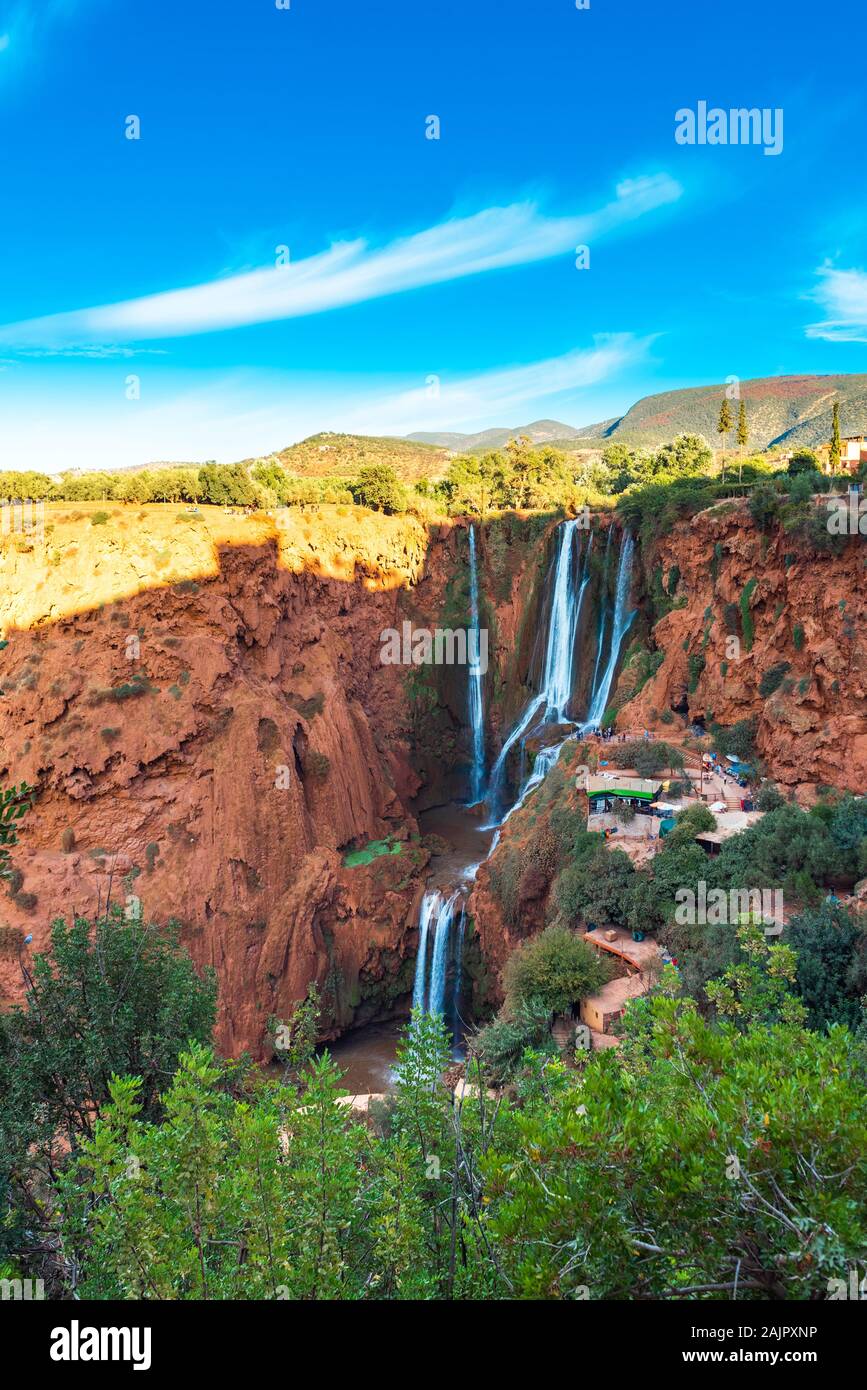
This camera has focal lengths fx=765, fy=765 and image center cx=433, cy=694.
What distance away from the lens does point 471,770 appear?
118 feet

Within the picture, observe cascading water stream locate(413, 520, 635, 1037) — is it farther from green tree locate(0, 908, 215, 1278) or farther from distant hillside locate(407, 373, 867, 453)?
distant hillside locate(407, 373, 867, 453)

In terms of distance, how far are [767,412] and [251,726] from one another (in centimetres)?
7896

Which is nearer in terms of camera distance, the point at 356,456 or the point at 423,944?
the point at 423,944

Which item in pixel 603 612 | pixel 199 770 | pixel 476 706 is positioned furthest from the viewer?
pixel 476 706

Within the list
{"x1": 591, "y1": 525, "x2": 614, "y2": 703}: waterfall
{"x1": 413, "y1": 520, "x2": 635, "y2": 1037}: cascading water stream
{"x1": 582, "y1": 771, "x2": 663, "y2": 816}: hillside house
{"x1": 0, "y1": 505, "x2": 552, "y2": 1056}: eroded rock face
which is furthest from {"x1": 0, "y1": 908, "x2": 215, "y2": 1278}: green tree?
{"x1": 591, "y1": 525, "x2": 614, "y2": 703}: waterfall

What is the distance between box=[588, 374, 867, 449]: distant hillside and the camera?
70.9 m

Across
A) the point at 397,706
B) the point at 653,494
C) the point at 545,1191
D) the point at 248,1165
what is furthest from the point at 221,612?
the point at 545,1191

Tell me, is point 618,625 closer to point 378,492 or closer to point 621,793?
point 621,793

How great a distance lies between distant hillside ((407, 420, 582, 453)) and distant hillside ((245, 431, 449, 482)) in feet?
22.5

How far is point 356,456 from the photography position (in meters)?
73.4

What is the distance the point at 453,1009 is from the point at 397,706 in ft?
47.9

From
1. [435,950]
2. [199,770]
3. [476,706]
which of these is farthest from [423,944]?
[476,706]

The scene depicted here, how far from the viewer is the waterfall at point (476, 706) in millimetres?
35656
